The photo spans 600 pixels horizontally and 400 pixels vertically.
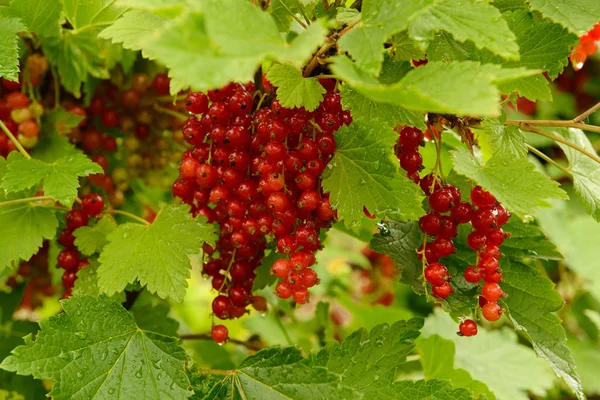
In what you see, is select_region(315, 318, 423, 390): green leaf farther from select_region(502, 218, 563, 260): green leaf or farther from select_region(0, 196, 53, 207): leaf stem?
select_region(0, 196, 53, 207): leaf stem

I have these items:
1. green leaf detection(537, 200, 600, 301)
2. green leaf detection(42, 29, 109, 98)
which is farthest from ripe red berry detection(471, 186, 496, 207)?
green leaf detection(537, 200, 600, 301)

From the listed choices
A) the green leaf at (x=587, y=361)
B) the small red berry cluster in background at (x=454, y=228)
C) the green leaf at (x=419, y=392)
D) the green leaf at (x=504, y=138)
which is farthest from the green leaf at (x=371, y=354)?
the green leaf at (x=587, y=361)

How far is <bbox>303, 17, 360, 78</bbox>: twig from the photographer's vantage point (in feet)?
2.07

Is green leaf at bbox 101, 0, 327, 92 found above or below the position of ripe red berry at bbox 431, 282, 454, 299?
above

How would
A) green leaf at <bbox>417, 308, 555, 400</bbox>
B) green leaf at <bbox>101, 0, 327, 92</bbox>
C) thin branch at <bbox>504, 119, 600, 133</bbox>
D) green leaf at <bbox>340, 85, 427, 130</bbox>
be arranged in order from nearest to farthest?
green leaf at <bbox>101, 0, 327, 92</bbox> → green leaf at <bbox>340, 85, 427, 130</bbox> → thin branch at <bbox>504, 119, 600, 133</bbox> → green leaf at <bbox>417, 308, 555, 400</bbox>

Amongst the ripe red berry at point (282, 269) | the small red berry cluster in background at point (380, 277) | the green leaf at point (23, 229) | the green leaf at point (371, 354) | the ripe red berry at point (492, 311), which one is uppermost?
the ripe red berry at point (282, 269)

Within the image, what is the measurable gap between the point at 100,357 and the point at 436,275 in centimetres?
44

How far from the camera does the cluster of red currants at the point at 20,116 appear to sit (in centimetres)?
94

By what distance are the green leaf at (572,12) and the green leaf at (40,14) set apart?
2.25 ft

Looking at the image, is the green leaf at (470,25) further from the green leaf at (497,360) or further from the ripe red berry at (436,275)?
the green leaf at (497,360)

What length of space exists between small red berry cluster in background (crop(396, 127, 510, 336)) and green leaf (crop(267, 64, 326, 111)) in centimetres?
15

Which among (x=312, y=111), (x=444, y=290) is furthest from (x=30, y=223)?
(x=444, y=290)

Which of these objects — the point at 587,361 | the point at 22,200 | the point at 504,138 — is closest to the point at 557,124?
the point at 504,138

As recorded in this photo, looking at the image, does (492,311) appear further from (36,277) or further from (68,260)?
(36,277)
